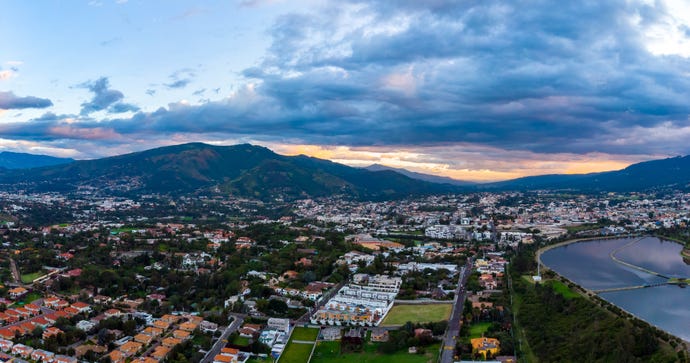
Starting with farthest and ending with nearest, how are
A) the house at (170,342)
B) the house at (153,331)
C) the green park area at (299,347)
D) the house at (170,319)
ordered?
the house at (170,319) < the house at (153,331) < the house at (170,342) < the green park area at (299,347)

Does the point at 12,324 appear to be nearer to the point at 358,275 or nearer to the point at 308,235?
the point at 358,275

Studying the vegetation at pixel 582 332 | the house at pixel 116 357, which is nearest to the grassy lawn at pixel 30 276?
the house at pixel 116 357

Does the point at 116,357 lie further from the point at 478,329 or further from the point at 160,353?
the point at 478,329

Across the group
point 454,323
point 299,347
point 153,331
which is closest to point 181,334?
point 153,331

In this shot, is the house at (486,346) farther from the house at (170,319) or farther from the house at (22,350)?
the house at (22,350)

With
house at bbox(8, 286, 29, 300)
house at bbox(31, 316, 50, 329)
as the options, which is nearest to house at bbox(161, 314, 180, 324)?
house at bbox(31, 316, 50, 329)
